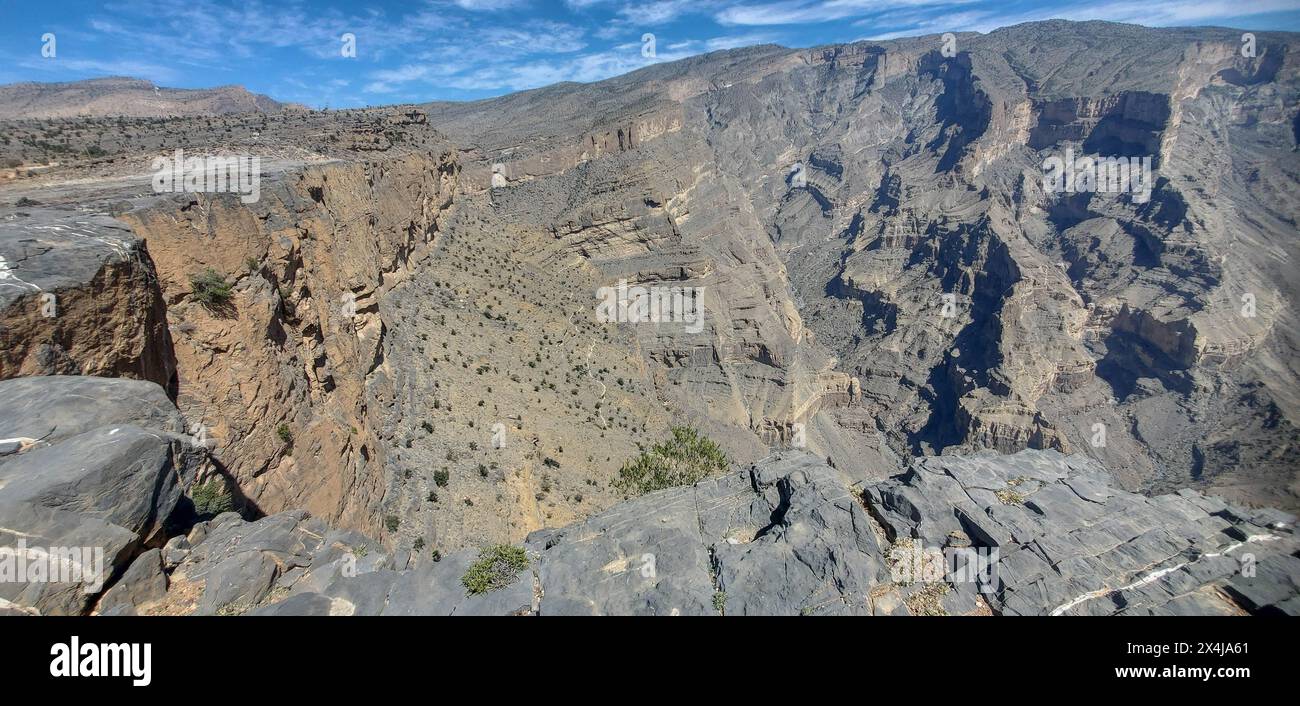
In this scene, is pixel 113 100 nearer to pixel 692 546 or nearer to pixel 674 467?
pixel 674 467

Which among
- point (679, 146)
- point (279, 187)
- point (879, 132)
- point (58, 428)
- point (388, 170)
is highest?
point (879, 132)

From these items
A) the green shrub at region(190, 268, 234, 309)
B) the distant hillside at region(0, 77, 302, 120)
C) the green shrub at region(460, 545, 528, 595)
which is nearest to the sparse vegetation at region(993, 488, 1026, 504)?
the green shrub at region(460, 545, 528, 595)

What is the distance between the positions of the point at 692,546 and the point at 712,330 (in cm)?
3913

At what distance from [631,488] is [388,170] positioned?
71.5ft

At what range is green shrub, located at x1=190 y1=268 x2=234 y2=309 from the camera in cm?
1234

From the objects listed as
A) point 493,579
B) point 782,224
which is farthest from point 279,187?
point 782,224

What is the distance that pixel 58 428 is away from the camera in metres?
7.48

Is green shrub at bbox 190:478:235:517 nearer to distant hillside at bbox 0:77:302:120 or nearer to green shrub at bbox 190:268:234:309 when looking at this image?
green shrub at bbox 190:268:234:309

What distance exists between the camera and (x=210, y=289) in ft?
40.6

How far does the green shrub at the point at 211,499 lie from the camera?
365 inches

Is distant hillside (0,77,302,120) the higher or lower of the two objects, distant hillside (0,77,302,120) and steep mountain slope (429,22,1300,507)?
the higher

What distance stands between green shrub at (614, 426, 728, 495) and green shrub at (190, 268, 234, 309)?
13905 millimetres

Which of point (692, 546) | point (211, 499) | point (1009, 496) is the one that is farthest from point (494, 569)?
point (1009, 496)
